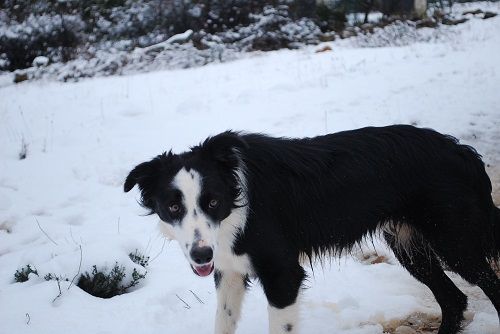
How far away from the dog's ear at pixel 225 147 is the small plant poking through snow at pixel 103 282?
5.94 feet

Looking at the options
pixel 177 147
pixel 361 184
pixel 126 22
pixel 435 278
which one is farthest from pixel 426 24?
pixel 361 184

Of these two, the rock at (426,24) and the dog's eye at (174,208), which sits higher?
the dog's eye at (174,208)

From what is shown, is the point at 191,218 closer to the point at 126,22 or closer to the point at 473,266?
the point at 473,266

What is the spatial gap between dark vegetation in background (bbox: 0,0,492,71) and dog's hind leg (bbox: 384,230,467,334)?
12.3 metres

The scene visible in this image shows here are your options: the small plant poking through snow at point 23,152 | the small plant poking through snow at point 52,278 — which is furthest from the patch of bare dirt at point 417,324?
the small plant poking through snow at point 23,152

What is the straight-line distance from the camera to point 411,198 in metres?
3.29

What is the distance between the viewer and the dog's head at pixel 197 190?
9.38 feet

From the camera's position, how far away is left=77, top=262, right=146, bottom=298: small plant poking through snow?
4336 mm

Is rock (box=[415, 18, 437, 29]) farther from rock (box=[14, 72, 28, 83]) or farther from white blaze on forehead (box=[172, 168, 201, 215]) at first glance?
white blaze on forehead (box=[172, 168, 201, 215])

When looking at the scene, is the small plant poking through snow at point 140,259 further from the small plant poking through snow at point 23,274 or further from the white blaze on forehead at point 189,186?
the white blaze on forehead at point 189,186

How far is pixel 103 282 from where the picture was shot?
4344 millimetres

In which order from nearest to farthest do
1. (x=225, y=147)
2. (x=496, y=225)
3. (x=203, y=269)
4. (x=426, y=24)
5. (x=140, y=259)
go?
(x=203, y=269)
(x=225, y=147)
(x=496, y=225)
(x=140, y=259)
(x=426, y=24)

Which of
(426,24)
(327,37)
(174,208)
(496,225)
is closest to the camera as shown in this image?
(174,208)

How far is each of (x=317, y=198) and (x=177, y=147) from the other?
4.25 metres
